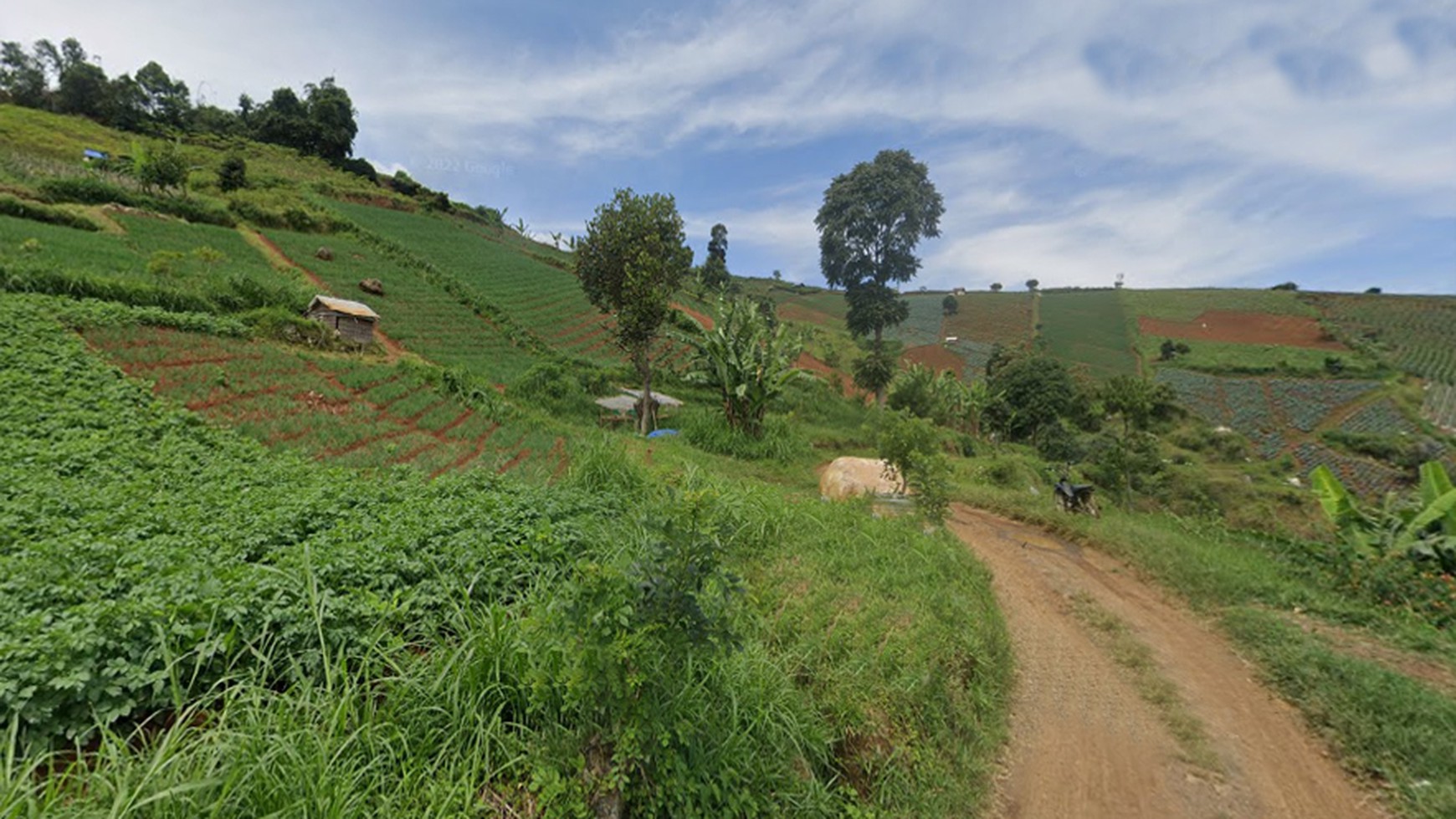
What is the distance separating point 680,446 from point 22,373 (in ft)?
35.2

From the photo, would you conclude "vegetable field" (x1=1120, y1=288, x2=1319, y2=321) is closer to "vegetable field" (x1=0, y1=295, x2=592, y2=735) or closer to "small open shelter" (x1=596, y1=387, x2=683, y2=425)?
"small open shelter" (x1=596, y1=387, x2=683, y2=425)

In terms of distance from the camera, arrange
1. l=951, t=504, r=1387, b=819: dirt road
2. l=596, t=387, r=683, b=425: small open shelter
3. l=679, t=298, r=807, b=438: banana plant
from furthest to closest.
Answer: l=596, t=387, r=683, b=425: small open shelter → l=679, t=298, r=807, b=438: banana plant → l=951, t=504, r=1387, b=819: dirt road

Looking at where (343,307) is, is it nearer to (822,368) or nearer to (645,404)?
(645,404)

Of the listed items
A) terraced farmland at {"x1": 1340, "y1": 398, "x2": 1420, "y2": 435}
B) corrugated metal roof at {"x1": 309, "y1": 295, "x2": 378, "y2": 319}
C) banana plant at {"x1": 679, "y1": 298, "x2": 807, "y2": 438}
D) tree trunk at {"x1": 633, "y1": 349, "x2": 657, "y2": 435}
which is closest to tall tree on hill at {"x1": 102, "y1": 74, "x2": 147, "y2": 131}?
corrugated metal roof at {"x1": 309, "y1": 295, "x2": 378, "y2": 319}

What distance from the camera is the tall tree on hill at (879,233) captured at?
1185 inches

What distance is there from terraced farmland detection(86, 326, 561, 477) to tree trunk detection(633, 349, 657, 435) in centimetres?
417

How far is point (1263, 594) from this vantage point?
6570 mm

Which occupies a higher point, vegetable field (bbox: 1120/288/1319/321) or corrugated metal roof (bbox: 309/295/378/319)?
vegetable field (bbox: 1120/288/1319/321)

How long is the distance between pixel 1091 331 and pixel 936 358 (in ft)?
64.0

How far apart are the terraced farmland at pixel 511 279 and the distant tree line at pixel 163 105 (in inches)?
753

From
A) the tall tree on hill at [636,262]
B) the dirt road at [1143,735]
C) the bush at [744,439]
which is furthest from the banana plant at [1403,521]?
the tall tree on hill at [636,262]

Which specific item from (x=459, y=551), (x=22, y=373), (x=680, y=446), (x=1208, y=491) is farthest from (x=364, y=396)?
(x=1208, y=491)

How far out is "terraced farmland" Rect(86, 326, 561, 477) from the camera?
9203 mm

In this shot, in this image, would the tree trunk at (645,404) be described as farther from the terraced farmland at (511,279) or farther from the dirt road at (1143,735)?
the dirt road at (1143,735)
